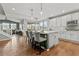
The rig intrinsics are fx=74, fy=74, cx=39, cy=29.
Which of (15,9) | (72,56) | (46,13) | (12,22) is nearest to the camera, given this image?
(72,56)

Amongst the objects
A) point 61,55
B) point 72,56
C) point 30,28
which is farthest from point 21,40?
point 72,56

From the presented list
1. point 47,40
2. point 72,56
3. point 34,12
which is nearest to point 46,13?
point 34,12

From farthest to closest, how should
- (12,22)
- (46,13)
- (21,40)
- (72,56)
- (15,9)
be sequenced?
(21,40) < (15,9) < (46,13) < (12,22) < (72,56)

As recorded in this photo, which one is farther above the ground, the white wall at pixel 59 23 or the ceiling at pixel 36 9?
the ceiling at pixel 36 9

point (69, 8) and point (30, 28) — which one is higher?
point (69, 8)

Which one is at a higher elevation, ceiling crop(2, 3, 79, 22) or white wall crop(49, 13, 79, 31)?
ceiling crop(2, 3, 79, 22)

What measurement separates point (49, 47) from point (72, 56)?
0.79m

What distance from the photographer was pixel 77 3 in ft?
6.86

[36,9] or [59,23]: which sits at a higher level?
[36,9]

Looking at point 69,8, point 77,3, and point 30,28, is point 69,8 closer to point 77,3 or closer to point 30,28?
point 77,3

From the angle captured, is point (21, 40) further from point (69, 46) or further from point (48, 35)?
point (69, 46)

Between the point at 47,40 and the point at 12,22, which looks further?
the point at 47,40

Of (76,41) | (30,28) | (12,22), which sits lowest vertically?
(76,41)

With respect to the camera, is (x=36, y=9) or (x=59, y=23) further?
(x=36, y=9)
